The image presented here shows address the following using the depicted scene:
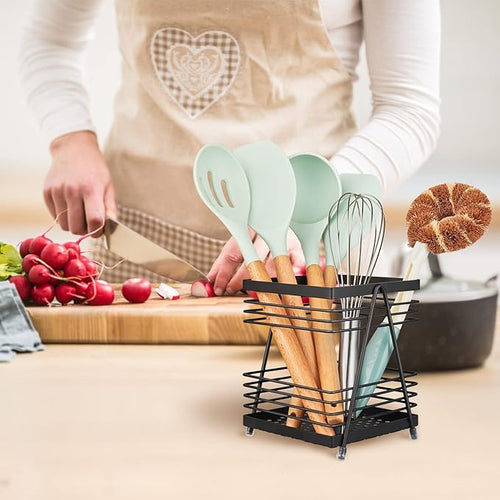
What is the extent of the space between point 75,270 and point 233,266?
8.7 inches

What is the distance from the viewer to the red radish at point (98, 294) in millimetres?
1134

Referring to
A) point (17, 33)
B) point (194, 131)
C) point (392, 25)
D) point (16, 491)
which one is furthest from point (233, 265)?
point (17, 33)

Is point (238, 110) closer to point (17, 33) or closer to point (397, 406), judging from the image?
point (397, 406)

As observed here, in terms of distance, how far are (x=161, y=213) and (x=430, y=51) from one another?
52cm

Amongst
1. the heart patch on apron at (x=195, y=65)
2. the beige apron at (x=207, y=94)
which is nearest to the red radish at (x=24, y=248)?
the beige apron at (x=207, y=94)

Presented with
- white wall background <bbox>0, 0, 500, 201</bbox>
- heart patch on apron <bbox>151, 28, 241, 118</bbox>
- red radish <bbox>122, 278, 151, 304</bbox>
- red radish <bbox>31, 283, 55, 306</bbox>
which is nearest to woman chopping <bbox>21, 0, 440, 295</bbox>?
heart patch on apron <bbox>151, 28, 241, 118</bbox>

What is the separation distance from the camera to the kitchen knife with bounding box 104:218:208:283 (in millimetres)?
1276

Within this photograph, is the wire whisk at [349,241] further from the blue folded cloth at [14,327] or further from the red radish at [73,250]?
the red radish at [73,250]

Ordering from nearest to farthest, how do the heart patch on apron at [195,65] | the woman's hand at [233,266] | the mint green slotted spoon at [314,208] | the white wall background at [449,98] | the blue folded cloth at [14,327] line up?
the mint green slotted spoon at [314,208] < the blue folded cloth at [14,327] < the woman's hand at [233,266] < the heart patch on apron at [195,65] < the white wall background at [449,98]

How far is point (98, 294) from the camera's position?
1.14m

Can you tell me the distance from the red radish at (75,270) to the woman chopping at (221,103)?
17 cm

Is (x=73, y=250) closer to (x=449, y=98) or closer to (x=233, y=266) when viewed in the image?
(x=233, y=266)

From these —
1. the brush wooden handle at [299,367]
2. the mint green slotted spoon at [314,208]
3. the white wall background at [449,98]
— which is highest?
the mint green slotted spoon at [314,208]

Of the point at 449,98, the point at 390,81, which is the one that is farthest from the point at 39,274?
the point at 449,98
